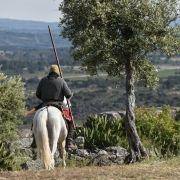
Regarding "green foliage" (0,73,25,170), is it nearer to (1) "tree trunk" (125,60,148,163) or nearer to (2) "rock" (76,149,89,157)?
(2) "rock" (76,149,89,157)

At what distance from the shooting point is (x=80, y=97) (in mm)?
159375

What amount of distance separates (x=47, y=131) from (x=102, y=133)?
10.8 meters

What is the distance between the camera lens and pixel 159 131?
24062 millimetres

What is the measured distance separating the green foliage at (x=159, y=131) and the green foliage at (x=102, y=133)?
0.89 meters

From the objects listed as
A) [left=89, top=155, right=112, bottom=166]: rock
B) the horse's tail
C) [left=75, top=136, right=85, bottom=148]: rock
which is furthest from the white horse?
[left=75, top=136, right=85, bottom=148]: rock

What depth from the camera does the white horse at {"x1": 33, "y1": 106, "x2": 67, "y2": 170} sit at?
12391 millimetres

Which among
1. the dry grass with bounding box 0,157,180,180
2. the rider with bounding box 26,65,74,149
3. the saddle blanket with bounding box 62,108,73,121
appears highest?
the rider with bounding box 26,65,74,149

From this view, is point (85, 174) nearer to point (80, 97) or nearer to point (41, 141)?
point (41, 141)

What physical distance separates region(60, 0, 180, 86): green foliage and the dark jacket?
15.1ft

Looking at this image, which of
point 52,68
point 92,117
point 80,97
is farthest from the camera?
point 80,97

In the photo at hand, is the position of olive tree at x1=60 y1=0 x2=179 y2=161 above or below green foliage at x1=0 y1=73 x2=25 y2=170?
above

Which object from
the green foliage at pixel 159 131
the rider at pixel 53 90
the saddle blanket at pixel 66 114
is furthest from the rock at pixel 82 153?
the rider at pixel 53 90

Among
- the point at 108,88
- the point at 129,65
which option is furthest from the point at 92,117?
the point at 108,88

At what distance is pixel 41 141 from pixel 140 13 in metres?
7.25
